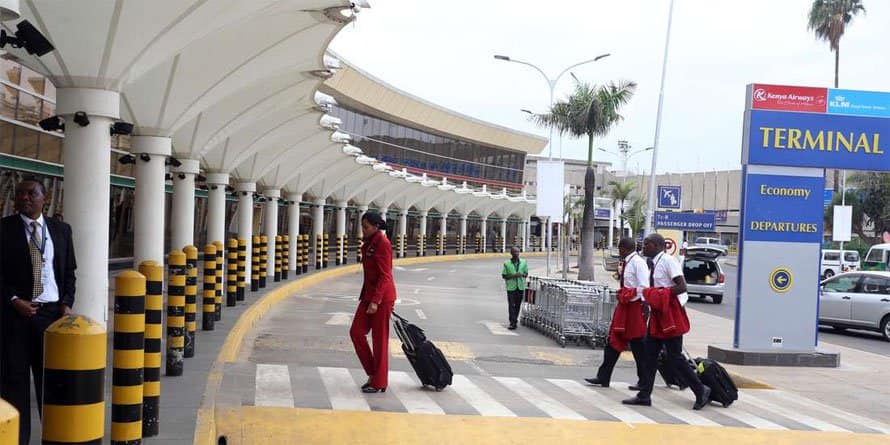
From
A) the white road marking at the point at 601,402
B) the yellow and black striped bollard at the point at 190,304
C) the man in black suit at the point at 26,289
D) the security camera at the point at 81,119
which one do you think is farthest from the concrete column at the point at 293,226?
the man in black suit at the point at 26,289

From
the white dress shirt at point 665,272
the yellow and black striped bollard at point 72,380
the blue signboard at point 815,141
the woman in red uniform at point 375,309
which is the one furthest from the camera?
the blue signboard at point 815,141

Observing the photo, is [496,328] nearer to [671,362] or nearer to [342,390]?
[671,362]

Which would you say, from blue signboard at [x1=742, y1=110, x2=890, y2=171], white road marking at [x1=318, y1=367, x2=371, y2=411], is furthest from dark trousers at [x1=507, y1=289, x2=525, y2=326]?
white road marking at [x1=318, y1=367, x2=371, y2=411]

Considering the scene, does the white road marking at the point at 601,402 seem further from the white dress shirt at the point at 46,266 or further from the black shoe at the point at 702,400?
the white dress shirt at the point at 46,266

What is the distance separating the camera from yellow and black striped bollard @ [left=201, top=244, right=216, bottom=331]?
1345 cm

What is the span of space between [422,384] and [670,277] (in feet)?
9.89

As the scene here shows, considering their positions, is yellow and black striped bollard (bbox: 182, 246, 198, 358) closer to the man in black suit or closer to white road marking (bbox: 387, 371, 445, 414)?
white road marking (bbox: 387, 371, 445, 414)

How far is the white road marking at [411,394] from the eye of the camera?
916cm

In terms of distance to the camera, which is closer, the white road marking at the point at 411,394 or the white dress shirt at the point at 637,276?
the white road marking at the point at 411,394

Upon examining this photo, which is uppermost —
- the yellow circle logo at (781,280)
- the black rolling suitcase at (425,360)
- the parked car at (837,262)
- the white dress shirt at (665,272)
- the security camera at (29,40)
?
the security camera at (29,40)

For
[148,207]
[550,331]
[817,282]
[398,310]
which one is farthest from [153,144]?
[817,282]

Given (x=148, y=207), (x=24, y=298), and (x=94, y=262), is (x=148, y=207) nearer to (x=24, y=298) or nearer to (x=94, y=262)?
(x=94, y=262)

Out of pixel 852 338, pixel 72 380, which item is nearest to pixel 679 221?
pixel 852 338

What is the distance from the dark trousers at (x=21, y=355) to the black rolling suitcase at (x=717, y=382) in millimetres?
6919
